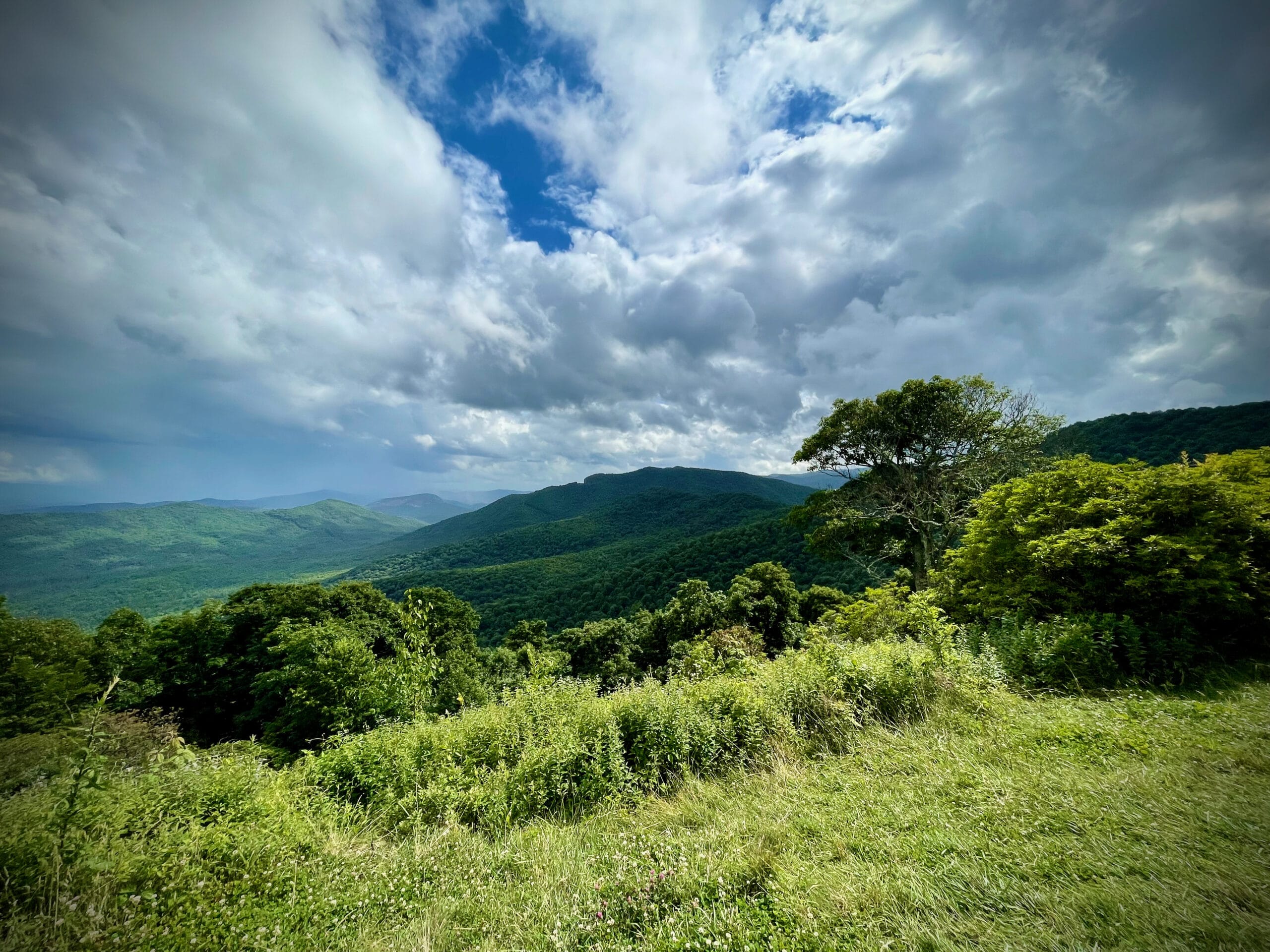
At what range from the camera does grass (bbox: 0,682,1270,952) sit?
2771 millimetres

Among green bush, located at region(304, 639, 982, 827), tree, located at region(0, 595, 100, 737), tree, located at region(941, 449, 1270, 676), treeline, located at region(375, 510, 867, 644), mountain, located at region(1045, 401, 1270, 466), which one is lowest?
treeline, located at region(375, 510, 867, 644)

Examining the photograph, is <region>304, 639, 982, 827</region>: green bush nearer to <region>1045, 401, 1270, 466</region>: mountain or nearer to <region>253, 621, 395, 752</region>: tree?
<region>253, 621, 395, 752</region>: tree

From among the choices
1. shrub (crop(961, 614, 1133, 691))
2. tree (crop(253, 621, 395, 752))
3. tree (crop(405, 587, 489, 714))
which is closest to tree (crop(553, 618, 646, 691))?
tree (crop(405, 587, 489, 714))

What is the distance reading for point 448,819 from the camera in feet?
15.9

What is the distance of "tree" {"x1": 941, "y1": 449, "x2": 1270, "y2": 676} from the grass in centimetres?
231

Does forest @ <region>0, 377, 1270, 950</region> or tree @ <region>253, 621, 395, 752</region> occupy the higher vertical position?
forest @ <region>0, 377, 1270, 950</region>

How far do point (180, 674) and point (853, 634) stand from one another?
35295mm

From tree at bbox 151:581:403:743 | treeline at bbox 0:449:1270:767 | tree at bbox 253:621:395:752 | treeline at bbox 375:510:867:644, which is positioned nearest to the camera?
treeline at bbox 0:449:1270:767

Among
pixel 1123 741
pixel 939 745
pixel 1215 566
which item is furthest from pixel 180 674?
pixel 1215 566

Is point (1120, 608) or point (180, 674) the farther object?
point (180, 674)

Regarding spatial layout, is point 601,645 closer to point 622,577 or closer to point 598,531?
point 622,577

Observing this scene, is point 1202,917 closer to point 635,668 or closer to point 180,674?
point 635,668

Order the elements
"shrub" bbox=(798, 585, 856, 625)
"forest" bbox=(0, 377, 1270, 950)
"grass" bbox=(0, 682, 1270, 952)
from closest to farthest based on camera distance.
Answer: "grass" bbox=(0, 682, 1270, 952), "forest" bbox=(0, 377, 1270, 950), "shrub" bbox=(798, 585, 856, 625)

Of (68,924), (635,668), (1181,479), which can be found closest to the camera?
(68,924)
